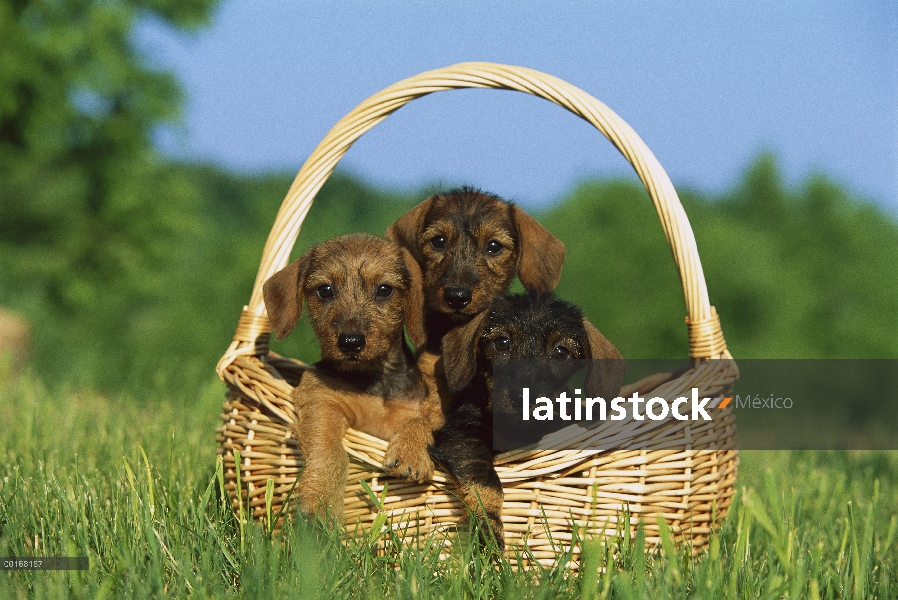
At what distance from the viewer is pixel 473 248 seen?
3.33 m

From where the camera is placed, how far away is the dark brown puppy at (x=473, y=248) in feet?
Result: 10.6

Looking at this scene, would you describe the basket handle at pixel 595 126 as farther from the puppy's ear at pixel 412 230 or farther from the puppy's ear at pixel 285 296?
the puppy's ear at pixel 412 230

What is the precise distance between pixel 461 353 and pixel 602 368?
484 millimetres

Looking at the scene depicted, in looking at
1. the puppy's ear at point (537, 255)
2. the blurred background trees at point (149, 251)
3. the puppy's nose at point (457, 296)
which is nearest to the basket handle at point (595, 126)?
the puppy's ear at point (537, 255)

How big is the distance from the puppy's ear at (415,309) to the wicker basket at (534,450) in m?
0.53

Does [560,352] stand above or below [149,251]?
below

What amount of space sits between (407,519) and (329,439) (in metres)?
0.36

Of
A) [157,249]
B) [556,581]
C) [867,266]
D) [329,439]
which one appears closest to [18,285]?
[157,249]

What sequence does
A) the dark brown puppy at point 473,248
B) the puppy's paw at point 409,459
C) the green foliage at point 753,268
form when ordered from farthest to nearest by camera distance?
the green foliage at point 753,268, the dark brown puppy at point 473,248, the puppy's paw at point 409,459

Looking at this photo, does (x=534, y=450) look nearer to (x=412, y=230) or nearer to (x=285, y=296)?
(x=285, y=296)

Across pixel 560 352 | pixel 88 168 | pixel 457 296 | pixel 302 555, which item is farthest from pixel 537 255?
pixel 88 168

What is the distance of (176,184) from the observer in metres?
9.23

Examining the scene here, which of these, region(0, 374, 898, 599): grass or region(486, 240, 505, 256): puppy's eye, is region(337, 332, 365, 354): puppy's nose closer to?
region(0, 374, 898, 599): grass

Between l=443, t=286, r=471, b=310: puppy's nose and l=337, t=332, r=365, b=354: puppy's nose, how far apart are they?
370 mm
